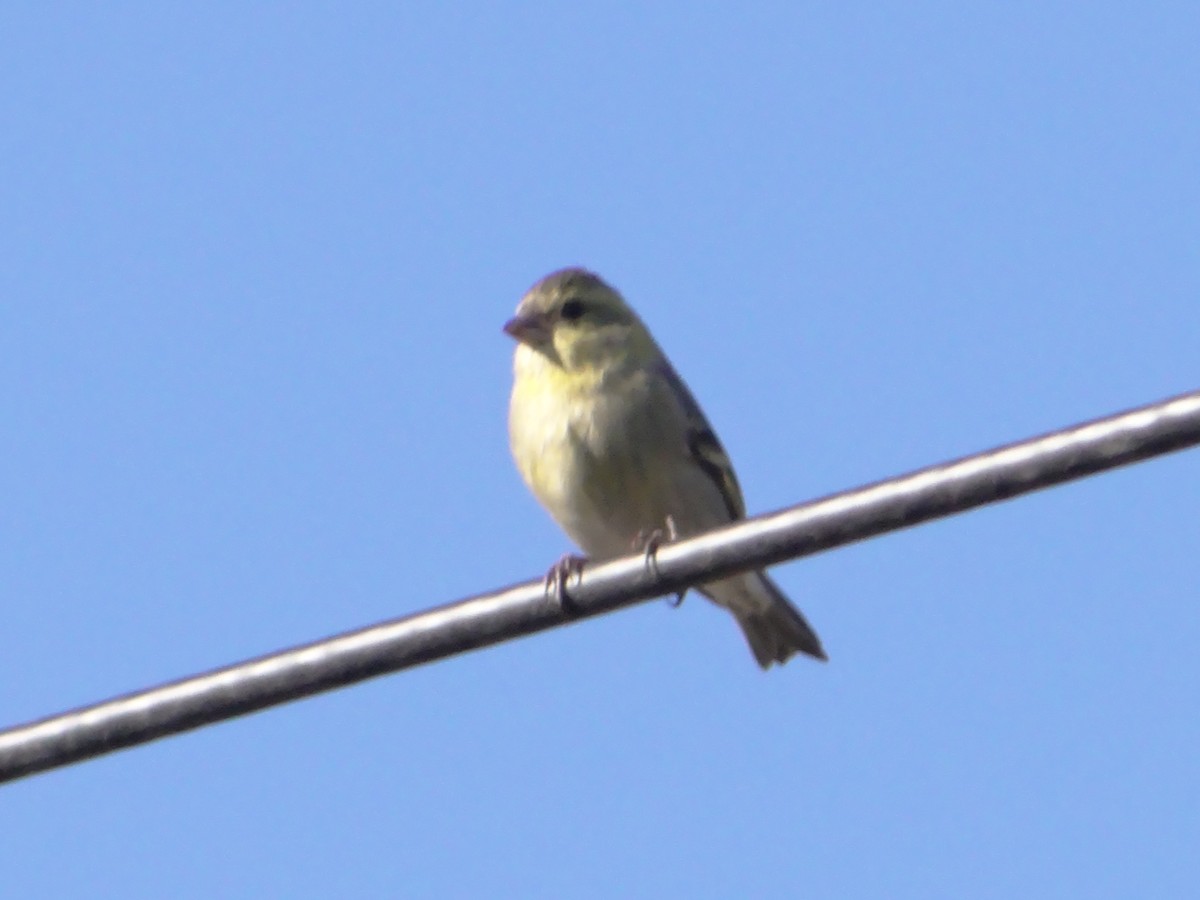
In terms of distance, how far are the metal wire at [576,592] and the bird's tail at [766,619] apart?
4168mm

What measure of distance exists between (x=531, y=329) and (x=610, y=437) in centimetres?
85

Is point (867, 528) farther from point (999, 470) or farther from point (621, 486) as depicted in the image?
→ point (621, 486)

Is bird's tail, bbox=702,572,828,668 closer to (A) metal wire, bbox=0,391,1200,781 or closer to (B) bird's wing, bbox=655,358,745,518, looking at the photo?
(B) bird's wing, bbox=655,358,745,518

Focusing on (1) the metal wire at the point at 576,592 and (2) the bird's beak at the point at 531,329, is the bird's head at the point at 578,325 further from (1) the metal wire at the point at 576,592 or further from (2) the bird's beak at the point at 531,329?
(1) the metal wire at the point at 576,592

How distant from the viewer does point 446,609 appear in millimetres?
4988

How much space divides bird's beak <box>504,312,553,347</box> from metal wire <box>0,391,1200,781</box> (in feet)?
12.9

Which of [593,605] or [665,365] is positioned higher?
[665,365]

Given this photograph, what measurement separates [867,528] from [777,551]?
0.80ft

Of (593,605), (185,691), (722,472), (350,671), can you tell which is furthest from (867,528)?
(722,472)

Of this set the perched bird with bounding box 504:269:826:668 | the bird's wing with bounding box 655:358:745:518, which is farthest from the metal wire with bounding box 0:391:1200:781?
the bird's wing with bounding box 655:358:745:518

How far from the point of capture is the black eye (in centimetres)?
928

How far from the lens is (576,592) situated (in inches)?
206

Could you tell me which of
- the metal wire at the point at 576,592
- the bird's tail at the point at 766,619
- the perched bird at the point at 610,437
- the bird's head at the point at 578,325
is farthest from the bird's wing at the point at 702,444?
the metal wire at the point at 576,592

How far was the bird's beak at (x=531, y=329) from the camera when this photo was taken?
9.14 m
